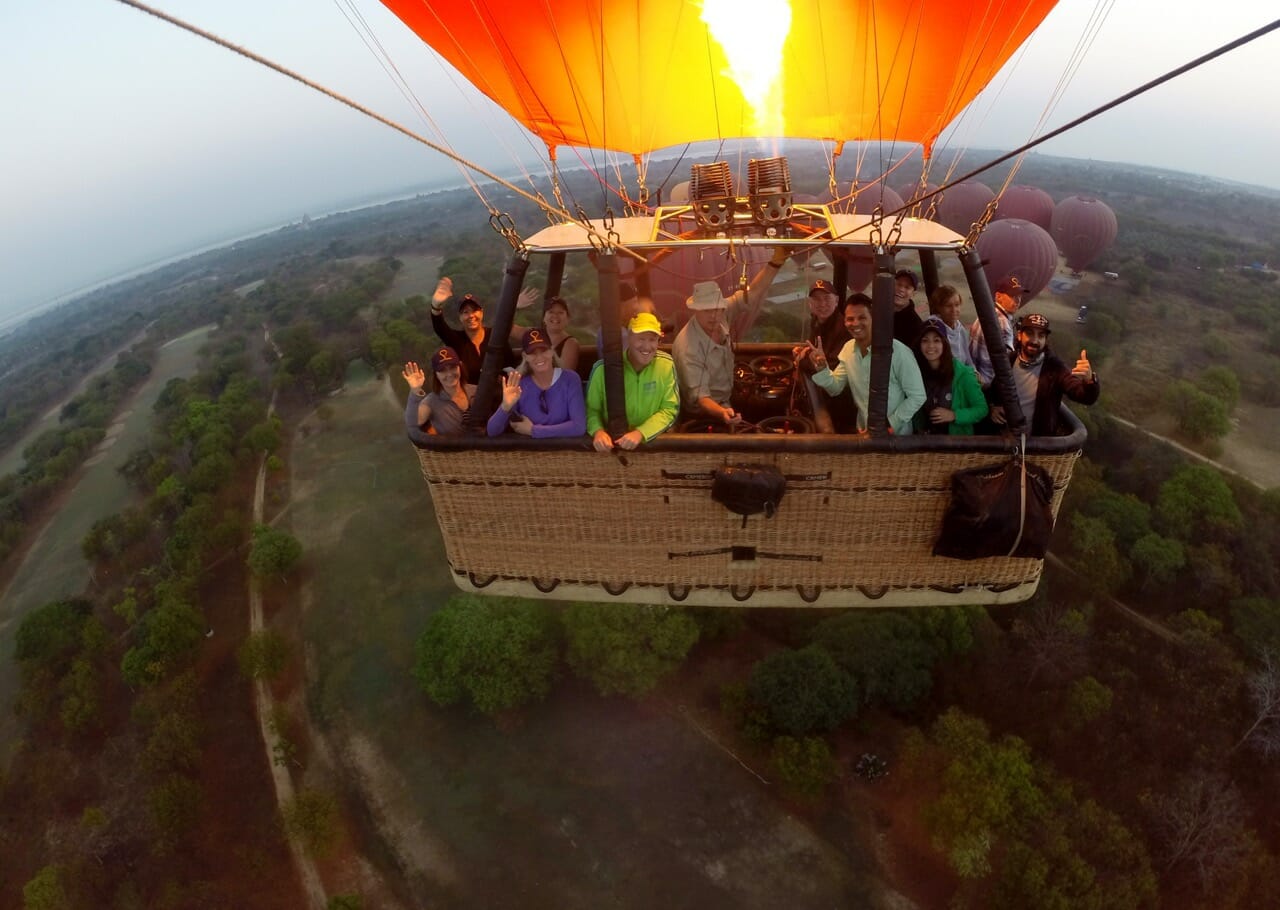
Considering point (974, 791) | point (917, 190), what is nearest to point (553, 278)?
point (917, 190)

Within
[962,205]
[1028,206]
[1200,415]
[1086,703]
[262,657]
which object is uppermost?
[962,205]

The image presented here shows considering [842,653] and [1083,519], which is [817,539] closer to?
[842,653]

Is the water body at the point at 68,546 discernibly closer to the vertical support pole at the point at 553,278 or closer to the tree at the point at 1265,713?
the vertical support pole at the point at 553,278

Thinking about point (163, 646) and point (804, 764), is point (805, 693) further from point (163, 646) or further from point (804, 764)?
point (163, 646)

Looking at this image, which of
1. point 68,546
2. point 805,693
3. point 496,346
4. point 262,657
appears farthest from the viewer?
point 68,546

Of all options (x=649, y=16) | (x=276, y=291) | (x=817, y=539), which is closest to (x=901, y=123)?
(x=649, y=16)

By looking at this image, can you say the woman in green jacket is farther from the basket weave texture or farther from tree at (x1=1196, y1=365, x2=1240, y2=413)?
tree at (x1=1196, y1=365, x2=1240, y2=413)
